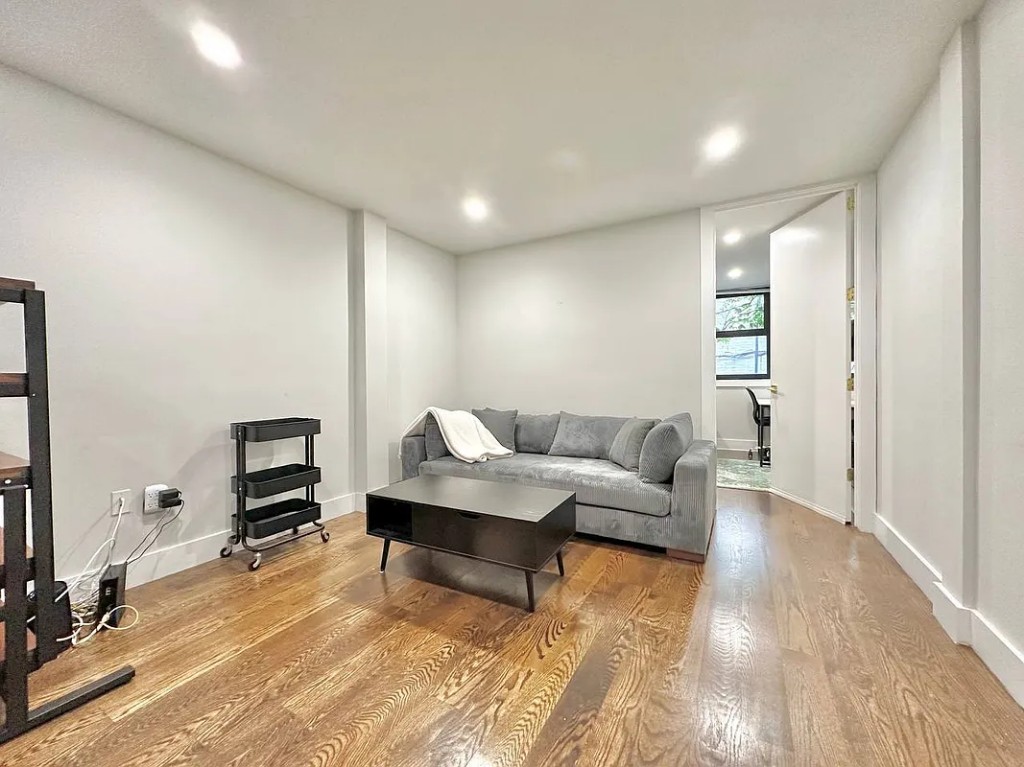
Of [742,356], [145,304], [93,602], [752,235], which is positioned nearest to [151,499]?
[93,602]

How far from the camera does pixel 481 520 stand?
2.09m

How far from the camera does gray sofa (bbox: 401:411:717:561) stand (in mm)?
2447

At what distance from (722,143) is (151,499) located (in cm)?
371

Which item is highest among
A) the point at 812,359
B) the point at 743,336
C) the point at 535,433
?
the point at 743,336

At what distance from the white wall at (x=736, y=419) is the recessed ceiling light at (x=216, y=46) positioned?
228 inches

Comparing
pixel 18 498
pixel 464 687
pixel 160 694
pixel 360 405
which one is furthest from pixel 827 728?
pixel 360 405

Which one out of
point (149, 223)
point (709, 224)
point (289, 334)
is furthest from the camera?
point (709, 224)

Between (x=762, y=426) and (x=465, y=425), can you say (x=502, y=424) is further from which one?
(x=762, y=426)

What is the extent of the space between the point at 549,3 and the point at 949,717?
8.76ft

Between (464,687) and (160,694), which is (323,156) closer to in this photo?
(160,694)

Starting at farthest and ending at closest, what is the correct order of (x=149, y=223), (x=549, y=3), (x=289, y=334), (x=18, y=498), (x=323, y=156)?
(x=289, y=334)
(x=323, y=156)
(x=149, y=223)
(x=549, y=3)
(x=18, y=498)

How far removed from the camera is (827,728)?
124 centimetres

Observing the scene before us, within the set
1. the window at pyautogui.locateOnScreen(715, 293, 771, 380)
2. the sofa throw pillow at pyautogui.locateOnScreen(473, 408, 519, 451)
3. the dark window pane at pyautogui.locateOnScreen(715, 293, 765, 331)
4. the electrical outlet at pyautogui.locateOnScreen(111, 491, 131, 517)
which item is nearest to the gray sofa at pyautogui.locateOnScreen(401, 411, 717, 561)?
the sofa throw pillow at pyautogui.locateOnScreen(473, 408, 519, 451)

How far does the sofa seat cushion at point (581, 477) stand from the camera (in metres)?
2.55
